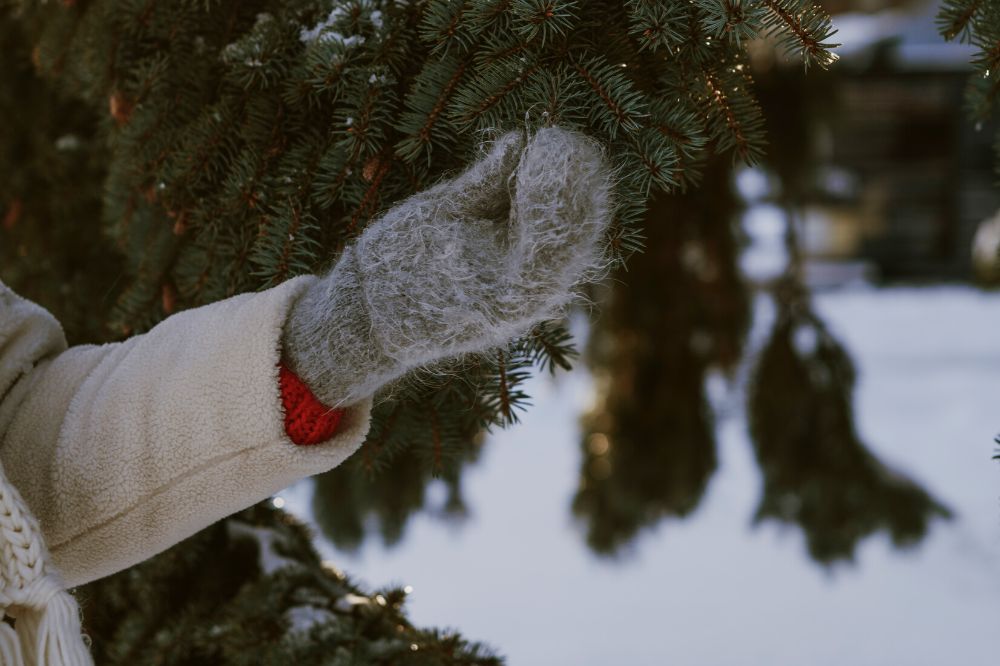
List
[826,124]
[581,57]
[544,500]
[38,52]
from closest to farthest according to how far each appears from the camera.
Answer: [581,57] → [38,52] → [826,124] → [544,500]

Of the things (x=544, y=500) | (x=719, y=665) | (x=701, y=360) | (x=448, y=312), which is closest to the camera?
(x=448, y=312)

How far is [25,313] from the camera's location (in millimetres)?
776

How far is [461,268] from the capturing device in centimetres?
60

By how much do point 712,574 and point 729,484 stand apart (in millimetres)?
550

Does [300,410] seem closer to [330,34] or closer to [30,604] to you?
[30,604]

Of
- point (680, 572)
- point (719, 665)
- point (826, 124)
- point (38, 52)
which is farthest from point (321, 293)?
point (680, 572)

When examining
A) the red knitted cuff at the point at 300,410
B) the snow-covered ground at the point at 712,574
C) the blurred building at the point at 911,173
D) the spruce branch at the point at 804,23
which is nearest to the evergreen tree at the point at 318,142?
the spruce branch at the point at 804,23

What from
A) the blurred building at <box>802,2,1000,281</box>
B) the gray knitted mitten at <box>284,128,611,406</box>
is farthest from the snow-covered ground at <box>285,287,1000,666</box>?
the blurred building at <box>802,2,1000,281</box>

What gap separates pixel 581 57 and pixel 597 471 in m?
1.68

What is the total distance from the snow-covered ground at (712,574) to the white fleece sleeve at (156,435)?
126cm

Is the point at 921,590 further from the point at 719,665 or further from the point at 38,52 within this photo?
the point at 38,52

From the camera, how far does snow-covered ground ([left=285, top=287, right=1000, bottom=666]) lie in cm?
254

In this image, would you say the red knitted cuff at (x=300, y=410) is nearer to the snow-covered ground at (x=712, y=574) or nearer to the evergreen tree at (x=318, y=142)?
the evergreen tree at (x=318, y=142)

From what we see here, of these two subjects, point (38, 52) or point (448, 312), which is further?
point (38, 52)
